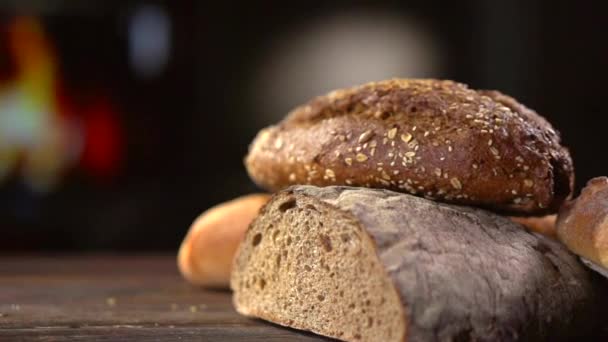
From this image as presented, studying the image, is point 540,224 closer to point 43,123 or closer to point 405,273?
point 405,273

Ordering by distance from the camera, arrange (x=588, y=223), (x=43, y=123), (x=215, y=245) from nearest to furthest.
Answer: (x=588, y=223), (x=215, y=245), (x=43, y=123)

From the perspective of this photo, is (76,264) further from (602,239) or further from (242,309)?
(602,239)

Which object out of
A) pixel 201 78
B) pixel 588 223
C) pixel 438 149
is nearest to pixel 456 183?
pixel 438 149

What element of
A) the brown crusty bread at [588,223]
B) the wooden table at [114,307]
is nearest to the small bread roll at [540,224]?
the brown crusty bread at [588,223]

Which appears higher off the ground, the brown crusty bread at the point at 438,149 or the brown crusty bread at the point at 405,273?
the brown crusty bread at the point at 438,149

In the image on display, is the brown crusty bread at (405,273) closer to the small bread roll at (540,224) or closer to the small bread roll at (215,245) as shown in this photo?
the small bread roll at (540,224)

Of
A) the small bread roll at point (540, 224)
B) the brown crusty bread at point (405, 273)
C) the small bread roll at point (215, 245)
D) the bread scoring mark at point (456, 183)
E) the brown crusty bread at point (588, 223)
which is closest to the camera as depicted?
the brown crusty bread at point (405, 273)

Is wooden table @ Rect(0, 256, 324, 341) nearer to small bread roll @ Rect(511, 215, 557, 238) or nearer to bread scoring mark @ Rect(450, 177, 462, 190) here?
bread scoring mark @ Rect(450, 177, 462, 190)
